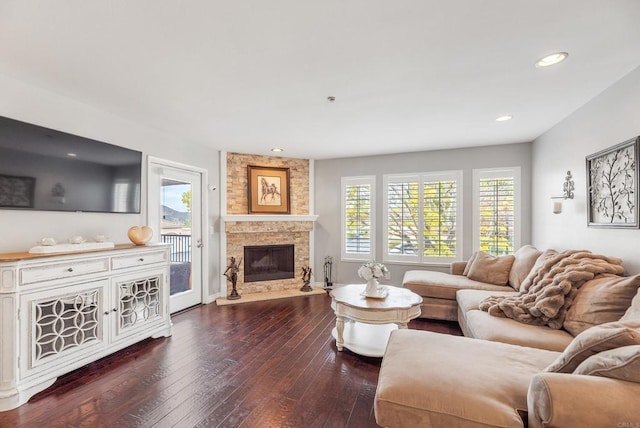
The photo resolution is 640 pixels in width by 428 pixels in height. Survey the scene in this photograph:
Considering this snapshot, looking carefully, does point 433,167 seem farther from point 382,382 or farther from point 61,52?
point 61,52

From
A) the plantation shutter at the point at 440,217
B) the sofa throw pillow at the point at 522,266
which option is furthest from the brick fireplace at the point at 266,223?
the sofa throw pillow at the point at 522,266

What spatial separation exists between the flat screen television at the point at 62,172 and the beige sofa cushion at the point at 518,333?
369 centimetres

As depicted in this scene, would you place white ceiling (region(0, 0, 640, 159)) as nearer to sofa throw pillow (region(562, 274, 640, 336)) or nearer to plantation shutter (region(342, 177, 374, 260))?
sofa throw pillow (region(562, 274, 640, 336))

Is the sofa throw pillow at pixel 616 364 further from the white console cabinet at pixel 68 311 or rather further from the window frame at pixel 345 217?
the window frame at pixel 345 217

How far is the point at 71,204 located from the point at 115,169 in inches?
23.3

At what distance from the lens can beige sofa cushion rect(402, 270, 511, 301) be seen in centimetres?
353

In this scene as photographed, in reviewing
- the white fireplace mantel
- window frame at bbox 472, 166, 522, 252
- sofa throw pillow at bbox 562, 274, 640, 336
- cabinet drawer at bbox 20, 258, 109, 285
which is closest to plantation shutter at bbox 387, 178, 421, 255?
window frame at bbox 472, 166, 522, 252

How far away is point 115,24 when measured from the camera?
66.4 inches

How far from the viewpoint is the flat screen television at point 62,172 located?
91.7 inches

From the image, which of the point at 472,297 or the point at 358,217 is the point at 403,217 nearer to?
the point at 358,217

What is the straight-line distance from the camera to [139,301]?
299 centimetres

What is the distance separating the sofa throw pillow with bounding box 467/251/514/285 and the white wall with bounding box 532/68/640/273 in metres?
0.58

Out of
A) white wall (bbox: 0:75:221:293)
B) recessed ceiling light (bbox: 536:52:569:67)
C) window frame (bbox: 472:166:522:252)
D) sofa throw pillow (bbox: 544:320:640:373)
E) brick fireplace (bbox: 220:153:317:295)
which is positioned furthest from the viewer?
brick fireplace (bbox: 220:153:317:295)

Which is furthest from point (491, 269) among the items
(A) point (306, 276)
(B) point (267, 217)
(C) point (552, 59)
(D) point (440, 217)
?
(B) point (267, 217)
